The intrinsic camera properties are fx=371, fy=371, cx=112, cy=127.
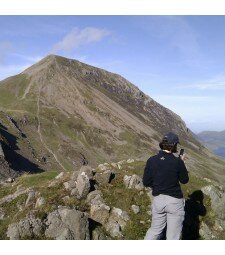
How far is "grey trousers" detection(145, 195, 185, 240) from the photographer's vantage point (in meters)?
12.8

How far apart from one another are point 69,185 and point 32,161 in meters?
98.6

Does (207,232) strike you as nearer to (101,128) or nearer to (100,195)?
(100,195)

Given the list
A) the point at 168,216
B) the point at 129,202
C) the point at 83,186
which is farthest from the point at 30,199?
the point at 168,216

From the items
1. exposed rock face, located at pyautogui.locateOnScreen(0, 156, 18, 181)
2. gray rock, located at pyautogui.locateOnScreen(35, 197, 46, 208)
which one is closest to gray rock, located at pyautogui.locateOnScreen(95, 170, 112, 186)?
gray rock, located at pyautogui.locateOnScreen(35, 197, 46, 208)

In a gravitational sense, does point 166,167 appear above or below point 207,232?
above

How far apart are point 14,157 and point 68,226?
9199 centimetres

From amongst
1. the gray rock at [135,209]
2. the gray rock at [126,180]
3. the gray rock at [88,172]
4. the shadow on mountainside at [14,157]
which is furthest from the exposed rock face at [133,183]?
the shadow on mountainside at [14,157]

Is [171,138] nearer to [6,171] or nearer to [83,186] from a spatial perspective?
[83,186]

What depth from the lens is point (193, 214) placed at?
68.0 ft

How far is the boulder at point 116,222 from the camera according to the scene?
18.2 metres

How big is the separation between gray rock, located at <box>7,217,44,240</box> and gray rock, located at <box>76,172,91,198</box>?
4777 mm

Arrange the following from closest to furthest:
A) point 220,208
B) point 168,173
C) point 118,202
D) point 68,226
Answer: point 168,173, point 68,226, point 118,202, point 220,208

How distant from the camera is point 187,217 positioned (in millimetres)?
19938

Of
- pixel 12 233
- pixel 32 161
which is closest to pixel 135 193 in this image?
pixel 12 233
